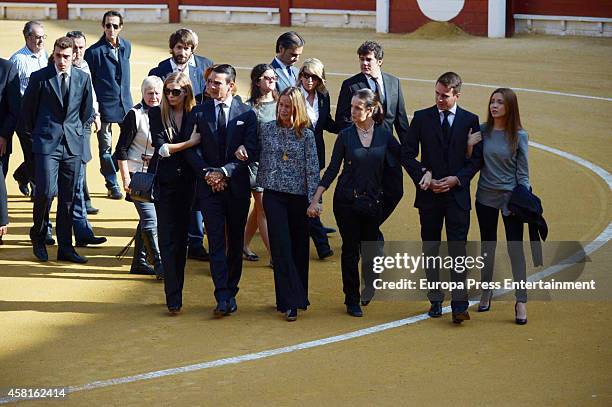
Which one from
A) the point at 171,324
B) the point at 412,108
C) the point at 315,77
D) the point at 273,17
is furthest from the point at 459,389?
the point at 273,17

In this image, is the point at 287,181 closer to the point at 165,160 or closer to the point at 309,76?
the point at 165,160

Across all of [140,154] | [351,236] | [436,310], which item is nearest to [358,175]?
[351,236]

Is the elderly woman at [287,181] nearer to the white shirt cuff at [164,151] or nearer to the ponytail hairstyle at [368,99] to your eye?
the ponytail hairstyle at [368,99]

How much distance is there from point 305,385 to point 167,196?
2183 millimetres

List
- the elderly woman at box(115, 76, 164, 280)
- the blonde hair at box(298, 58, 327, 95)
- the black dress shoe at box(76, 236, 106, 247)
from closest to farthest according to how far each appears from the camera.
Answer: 1. the elderly woman at box(115, 76, 164, 280)
2. the blonde hair at box(298, 58, 327, 95)
3. the black dress shoe at box(76, 236, 106, 247)

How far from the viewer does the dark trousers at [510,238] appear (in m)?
8.77

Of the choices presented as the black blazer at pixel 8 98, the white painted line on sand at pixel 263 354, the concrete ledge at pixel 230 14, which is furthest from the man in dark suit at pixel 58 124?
the concrete ledge at pixel 230 14

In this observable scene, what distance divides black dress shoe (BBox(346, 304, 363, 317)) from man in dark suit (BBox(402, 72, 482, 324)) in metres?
0.72

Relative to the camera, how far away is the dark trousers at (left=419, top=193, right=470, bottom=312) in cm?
878

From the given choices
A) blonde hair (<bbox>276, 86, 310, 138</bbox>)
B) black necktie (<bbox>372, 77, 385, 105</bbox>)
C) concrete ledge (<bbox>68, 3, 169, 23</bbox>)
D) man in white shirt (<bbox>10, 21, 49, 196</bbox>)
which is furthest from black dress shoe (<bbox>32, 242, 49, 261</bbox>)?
concrete ledge (<bbox>68, 3, 169, 23</bbox>)

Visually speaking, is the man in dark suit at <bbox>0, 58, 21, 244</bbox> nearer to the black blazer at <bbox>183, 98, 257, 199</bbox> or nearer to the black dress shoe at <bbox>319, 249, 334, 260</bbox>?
the black blazer at <bbox>183, 98, 257, 199</bbox>

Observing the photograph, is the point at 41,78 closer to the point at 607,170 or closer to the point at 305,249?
the point at 305,249

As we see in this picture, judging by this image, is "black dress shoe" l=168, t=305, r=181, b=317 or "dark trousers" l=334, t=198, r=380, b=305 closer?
"dark trousers" l=334, t=198, r=380, b=305

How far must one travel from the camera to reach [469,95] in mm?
18953
